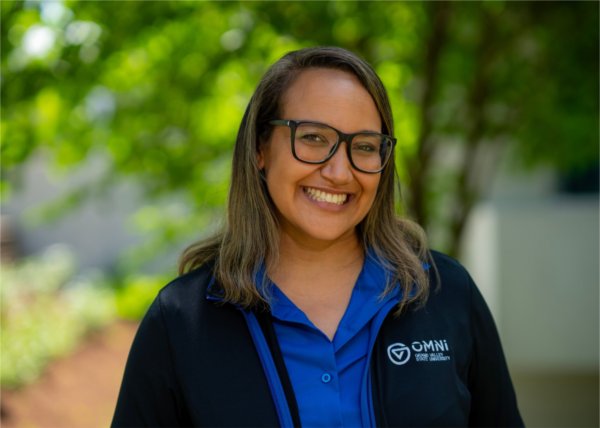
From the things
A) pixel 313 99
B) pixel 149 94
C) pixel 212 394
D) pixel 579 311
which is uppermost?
pixel 149 94

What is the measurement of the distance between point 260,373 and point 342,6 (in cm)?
308

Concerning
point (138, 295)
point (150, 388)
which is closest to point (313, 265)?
point (150, 388)

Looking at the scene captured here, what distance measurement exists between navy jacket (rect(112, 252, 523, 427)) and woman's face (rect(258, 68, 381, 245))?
0.33 m

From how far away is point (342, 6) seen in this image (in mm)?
4625

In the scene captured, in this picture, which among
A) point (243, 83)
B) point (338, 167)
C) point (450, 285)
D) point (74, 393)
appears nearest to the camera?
point (338, 167)

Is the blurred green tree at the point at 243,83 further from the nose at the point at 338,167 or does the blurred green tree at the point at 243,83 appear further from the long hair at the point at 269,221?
the nose at the point at 338,167

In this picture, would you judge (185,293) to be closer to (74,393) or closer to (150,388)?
(150,388)

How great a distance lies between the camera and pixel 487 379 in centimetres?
236

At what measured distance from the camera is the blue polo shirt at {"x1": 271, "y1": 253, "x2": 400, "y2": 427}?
2.08 metres

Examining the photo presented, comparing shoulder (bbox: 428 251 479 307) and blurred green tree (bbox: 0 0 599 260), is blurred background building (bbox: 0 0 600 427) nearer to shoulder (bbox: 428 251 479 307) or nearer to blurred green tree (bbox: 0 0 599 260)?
blurred green tree (bbox: 0 0 599 260)

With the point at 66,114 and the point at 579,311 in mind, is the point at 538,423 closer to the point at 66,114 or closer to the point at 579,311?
the point at 579,311

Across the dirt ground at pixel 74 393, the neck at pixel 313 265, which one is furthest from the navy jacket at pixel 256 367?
the dirt ground at pixel 74 393

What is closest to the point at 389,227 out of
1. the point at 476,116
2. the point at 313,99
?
the point at 313,99

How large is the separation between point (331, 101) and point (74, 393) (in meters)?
7.21
